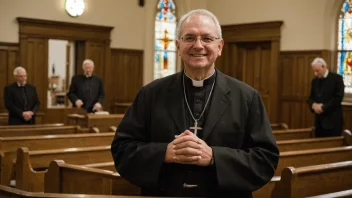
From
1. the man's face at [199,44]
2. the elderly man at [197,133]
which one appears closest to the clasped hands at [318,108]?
the elderly man at [197,133]

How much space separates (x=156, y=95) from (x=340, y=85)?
5.29 meters

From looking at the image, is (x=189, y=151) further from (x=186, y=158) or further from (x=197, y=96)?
(x=197, y=96)

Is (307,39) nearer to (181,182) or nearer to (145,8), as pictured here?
(145,8)

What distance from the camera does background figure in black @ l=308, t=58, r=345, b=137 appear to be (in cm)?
686

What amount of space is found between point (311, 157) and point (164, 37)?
313 inches

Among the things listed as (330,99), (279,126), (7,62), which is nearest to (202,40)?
(330,99)

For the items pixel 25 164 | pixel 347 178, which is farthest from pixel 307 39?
pixel 25 164

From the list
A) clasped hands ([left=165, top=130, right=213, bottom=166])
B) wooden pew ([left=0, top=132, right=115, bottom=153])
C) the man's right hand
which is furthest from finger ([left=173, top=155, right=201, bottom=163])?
the man's right hand

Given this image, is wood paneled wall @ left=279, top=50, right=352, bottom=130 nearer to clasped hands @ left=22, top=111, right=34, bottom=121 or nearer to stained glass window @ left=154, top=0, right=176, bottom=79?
stained glass window @ left=154, top=0, right=176, bottom=79

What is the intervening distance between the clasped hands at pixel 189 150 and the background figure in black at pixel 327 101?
17.0 ft

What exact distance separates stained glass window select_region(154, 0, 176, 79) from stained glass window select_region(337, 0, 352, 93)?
410 cm

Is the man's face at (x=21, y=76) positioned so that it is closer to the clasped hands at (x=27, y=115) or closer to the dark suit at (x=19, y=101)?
the dark suit at (x=19, y=101)

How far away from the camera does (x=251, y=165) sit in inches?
82.3

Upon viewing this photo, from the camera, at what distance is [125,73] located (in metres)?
11.6
